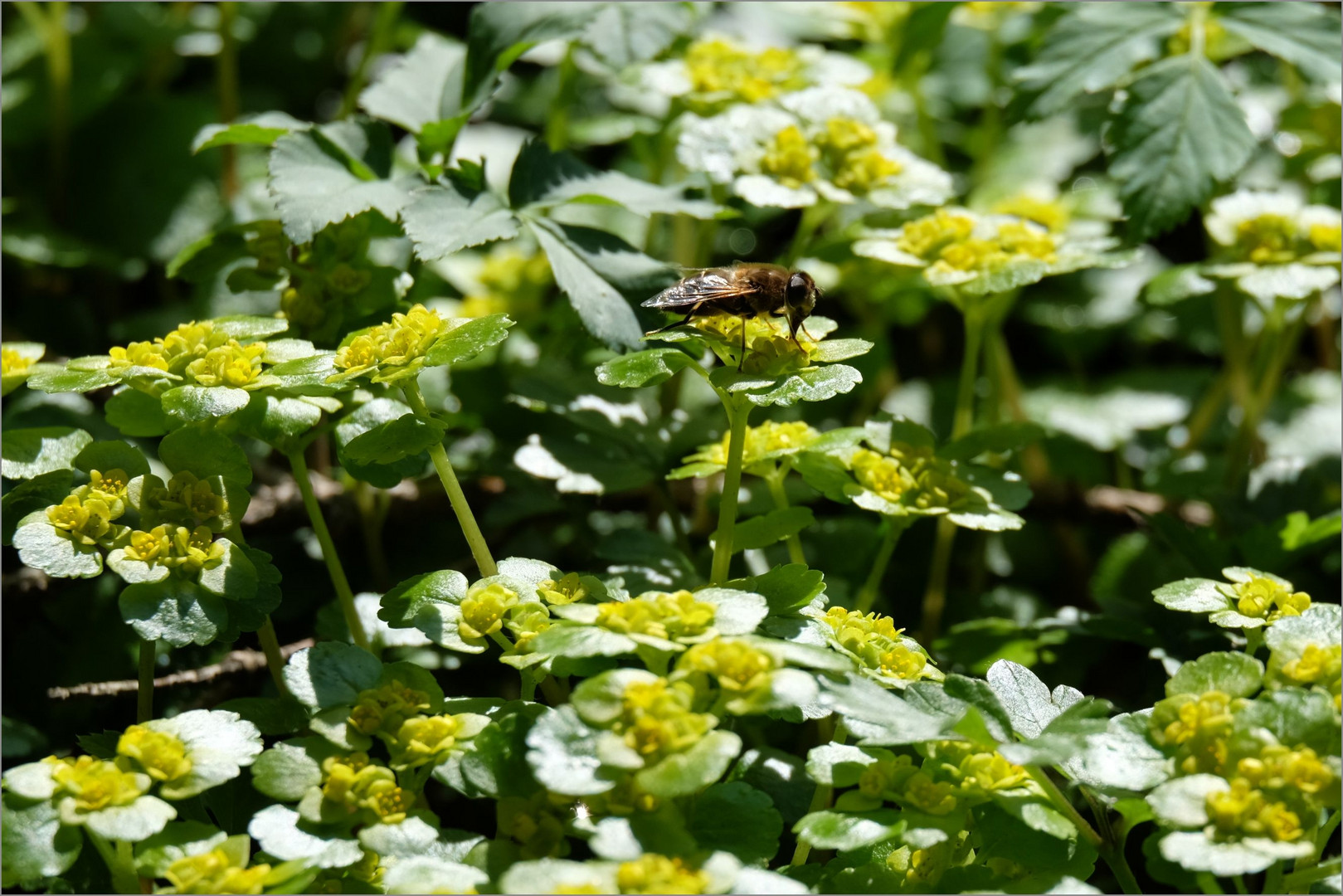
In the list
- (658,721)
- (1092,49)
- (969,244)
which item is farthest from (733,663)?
(1092,49)

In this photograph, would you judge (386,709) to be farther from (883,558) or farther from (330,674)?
(883,558)

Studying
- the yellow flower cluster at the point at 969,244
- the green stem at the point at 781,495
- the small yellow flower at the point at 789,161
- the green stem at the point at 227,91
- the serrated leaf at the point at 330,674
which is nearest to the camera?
the serrated leaf at the point at 330,674

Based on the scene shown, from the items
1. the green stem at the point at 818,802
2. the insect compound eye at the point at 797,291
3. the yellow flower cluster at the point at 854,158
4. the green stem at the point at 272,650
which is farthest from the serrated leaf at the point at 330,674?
the yellow flower cluster at the point at 854,158

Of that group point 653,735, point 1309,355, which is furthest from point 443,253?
point 1309,355

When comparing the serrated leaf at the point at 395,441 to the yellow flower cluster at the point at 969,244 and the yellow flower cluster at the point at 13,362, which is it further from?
the yellow flower cluster at the point at 969,244

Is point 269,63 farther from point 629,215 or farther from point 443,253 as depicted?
point 443,253
